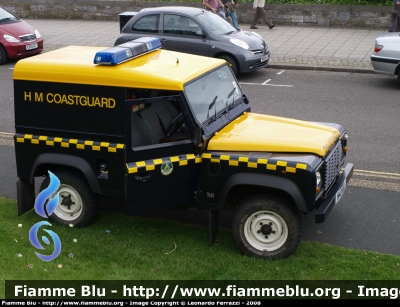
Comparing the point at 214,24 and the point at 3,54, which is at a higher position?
the point at 214,24

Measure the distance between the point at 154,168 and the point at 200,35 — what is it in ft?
31.2

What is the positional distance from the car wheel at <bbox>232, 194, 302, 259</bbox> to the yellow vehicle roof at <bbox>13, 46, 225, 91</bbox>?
146cm

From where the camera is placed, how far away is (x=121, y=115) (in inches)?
266

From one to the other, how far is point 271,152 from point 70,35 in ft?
54.3

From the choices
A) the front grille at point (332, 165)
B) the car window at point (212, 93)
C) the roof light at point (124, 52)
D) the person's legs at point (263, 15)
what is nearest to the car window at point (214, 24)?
the person's legs at point (263, 15)

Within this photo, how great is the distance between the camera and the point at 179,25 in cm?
1589

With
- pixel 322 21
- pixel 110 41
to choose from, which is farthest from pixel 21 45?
pixel 322 21

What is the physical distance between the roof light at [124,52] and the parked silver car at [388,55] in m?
7.84

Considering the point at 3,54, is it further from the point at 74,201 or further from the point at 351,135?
the point at 74,201

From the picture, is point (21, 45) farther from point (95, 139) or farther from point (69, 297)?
point (69, 297)

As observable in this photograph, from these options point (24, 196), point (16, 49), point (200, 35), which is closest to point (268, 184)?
point (24, 196)

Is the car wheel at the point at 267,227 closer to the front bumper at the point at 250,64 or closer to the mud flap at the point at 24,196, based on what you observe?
the mud flap at the point at 24,196

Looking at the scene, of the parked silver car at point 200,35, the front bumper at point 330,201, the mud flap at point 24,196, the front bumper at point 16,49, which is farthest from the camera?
the front bumper at point 16,49

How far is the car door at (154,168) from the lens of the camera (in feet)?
22.0
